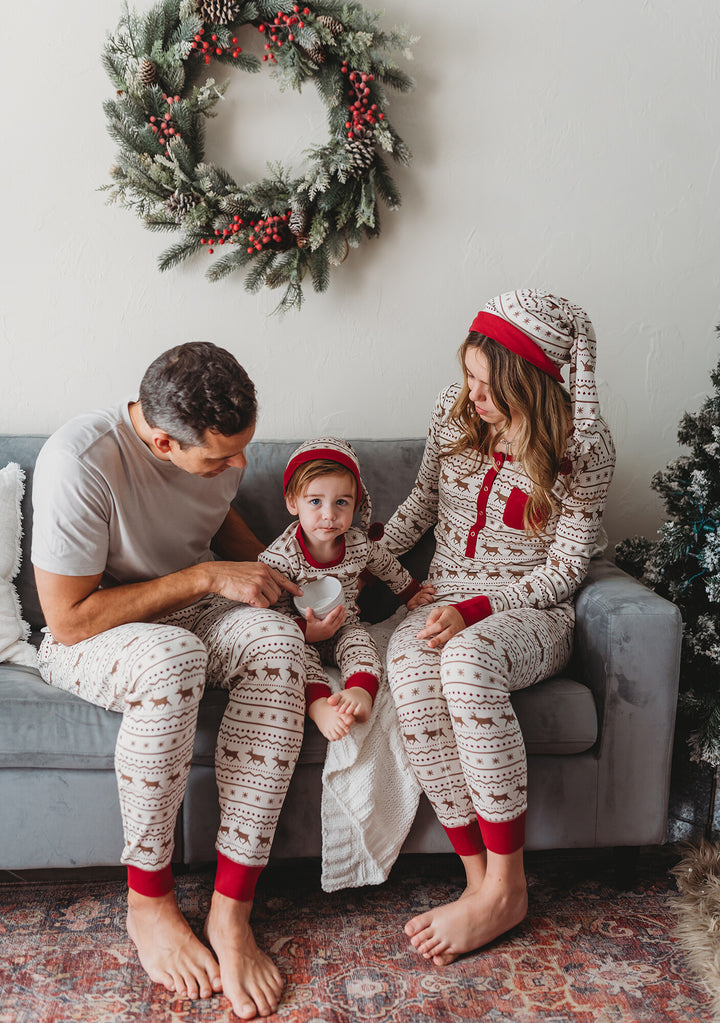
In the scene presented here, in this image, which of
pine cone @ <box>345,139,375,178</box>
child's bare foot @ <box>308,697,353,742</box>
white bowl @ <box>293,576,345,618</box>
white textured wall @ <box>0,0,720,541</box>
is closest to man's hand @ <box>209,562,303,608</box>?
white bowl @ <box>293,576,345,618</box>

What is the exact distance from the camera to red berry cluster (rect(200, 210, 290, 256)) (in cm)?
196

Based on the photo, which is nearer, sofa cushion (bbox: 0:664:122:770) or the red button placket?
sofa cushion (bbox: 0:664:122:770)

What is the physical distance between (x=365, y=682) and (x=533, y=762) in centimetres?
35

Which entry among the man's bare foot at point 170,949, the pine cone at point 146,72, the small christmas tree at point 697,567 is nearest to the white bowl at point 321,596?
the man's bare foot at point 170,949

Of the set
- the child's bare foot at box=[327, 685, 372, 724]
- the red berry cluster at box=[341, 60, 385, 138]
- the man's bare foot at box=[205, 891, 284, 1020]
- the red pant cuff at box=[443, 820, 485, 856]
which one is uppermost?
the red berry cluster at box=[341, 60, 385, 138]

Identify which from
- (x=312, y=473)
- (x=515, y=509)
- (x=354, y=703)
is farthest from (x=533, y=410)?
(x=354, y=703)

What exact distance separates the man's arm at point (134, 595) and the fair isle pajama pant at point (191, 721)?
30mm

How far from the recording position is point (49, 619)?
1.41 metres

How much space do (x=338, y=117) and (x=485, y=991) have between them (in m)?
1.85

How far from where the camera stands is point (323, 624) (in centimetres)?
158

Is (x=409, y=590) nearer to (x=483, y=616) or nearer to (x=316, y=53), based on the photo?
(x=483, y=616)

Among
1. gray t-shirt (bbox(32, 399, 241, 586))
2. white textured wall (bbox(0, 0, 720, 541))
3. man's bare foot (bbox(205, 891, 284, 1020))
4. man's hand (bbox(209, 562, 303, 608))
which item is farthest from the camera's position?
white textured wall (bbox(0, 0, 720, 541))

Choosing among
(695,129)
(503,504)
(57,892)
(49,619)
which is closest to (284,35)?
(695,129)

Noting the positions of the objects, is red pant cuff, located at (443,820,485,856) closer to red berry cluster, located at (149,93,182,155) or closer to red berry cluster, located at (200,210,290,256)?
red berry cluster, located at (200,210,290,256)
